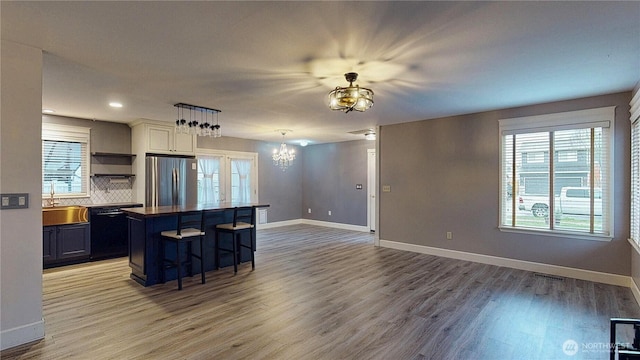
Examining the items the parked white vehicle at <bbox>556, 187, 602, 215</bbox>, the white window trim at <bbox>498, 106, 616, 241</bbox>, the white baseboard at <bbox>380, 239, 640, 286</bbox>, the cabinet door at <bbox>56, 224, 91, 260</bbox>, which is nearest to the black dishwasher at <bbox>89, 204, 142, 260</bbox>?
the cabinet door at <bbox>56, 224, 91, 260</bbox>

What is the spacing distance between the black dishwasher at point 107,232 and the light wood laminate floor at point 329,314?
419mm

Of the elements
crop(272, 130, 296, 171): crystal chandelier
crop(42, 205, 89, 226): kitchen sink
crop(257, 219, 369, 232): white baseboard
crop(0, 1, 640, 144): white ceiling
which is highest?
crop(0, 1, 640, 144): white ceiling

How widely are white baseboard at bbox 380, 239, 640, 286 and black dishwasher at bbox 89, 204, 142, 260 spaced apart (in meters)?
4.93

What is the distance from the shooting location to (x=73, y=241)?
497 centimetres

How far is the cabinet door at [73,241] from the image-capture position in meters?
4.86

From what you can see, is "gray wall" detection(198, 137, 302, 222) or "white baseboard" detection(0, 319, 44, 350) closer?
"white baseboard" detection(0, 319, 44, 350)

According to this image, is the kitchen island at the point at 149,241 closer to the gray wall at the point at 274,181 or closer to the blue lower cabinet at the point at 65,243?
→ the blue lower cabinet at the point at 65,243

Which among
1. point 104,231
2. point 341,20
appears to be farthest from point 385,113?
point 104,231

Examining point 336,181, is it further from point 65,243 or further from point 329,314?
point 65,243

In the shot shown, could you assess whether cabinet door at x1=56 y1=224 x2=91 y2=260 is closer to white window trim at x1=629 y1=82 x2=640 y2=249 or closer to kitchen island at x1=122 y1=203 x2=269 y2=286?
kitchen island at x1=122 y1=203 x2=269 y2=286

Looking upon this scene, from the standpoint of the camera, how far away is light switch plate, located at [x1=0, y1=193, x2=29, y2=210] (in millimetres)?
2518

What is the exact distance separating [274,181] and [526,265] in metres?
6.24

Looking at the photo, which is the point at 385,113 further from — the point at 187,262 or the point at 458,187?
the point at 187,262

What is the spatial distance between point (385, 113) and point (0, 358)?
5.14m
